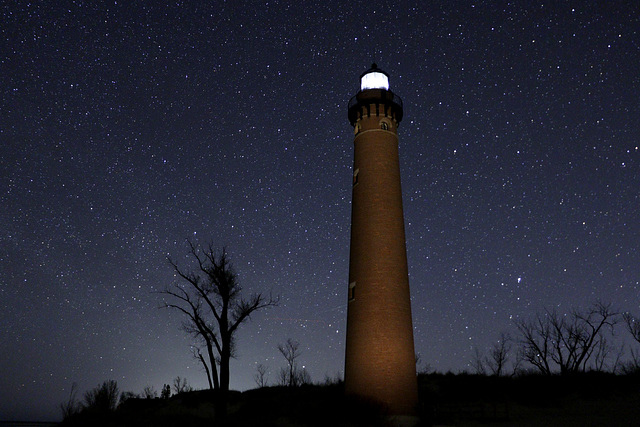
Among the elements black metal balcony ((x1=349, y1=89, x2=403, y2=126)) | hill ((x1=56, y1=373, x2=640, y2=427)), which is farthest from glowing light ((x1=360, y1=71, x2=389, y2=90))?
hill ((x1=56, y1=373, x2=640, y2=427))

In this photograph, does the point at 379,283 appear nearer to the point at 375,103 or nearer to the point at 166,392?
the point at 375,103

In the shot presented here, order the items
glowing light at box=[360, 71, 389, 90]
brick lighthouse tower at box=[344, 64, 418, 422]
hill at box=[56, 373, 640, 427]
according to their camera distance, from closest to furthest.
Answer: brick lighthouse tower at box=[344, 64, 418, 422]
hill at box=[56, 373, 640, 427]
glowing light at box=[360, 71, 389, 90]

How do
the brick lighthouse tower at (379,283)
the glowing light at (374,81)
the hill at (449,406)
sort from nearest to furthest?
1. the brick lighthouse tower at (379,283)
2. the hill at (449,406)
3. the glowing light at (374,81)

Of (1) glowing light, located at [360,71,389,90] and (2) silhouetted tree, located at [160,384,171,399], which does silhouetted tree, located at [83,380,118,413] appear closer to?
(2) silhouetted tree, located at [160,384,171,399]

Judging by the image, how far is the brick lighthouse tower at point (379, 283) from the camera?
1073 inches

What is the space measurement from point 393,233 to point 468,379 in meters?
20.4

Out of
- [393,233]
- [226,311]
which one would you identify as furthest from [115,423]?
[393,233]

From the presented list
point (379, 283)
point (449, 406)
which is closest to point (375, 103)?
point (379, 283)

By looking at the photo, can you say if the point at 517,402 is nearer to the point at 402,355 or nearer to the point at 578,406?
the point at 578,406

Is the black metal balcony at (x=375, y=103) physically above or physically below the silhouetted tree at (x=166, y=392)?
above

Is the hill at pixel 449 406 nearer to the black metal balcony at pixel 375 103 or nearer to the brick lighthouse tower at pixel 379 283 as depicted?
the brick lighthouse tower at pixel 379 283

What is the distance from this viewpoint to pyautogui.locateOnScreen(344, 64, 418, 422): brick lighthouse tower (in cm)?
2727

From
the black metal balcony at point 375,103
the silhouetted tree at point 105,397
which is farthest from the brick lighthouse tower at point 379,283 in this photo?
the silhouetted tree at point 105,397

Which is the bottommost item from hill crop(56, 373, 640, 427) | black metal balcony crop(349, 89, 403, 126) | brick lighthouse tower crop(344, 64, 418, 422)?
hill crop(56, 373, 640, 427)
